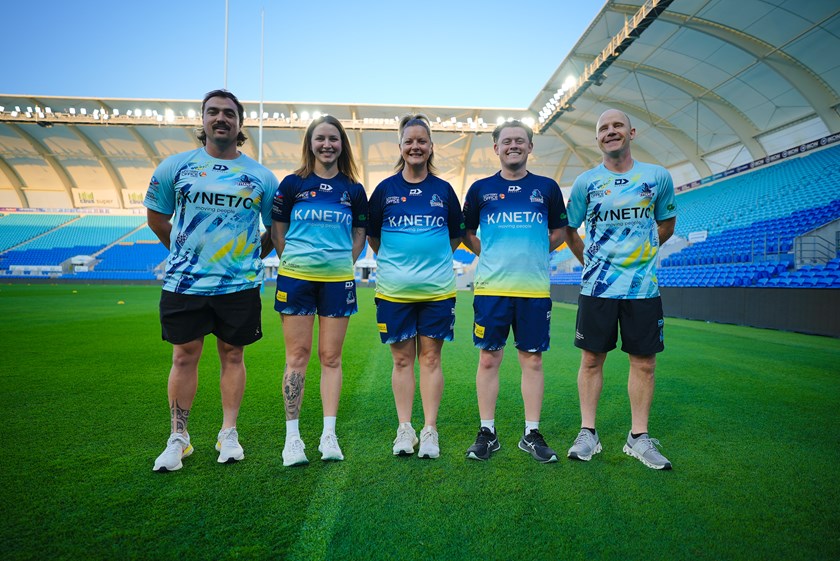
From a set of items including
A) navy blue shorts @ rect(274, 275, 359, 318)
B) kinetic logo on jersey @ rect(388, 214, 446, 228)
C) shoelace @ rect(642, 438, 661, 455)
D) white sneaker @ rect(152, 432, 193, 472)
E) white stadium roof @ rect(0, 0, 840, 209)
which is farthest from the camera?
white stadium roof @ rect(0, 0, 840, 209)

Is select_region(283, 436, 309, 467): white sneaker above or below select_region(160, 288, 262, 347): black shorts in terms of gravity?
below

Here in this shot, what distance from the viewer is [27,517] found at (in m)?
1.73

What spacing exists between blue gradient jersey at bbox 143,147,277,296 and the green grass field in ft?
3.20

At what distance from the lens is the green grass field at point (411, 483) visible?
163cm

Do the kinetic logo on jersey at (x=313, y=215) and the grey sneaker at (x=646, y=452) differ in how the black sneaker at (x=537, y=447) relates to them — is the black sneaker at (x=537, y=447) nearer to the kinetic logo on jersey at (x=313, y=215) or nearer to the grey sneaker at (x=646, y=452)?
the grey sneaker at (x=646, y=452)

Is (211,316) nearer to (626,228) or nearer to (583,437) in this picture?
(583,437)

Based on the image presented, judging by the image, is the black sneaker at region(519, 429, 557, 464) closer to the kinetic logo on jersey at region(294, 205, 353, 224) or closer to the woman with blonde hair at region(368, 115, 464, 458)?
the woman with blonde hair at region(368, 115, 464, 458)

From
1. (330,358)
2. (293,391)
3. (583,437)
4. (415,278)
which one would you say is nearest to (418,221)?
(415,278)

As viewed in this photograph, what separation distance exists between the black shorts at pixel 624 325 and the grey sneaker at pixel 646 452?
1.61 feet

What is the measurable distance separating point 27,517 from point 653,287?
318 centimetres

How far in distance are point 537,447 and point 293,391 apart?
4.70 ft

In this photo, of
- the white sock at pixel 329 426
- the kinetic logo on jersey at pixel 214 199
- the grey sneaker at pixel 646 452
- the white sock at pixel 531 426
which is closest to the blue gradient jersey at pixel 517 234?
the white sock at pixel 531 426

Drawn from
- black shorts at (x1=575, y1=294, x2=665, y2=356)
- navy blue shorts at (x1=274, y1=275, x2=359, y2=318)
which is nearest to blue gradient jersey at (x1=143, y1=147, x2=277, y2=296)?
navy blue shorts at (x1=274, y1=275, x2=359, y2=318)

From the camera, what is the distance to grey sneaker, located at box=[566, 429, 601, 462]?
2459mm
